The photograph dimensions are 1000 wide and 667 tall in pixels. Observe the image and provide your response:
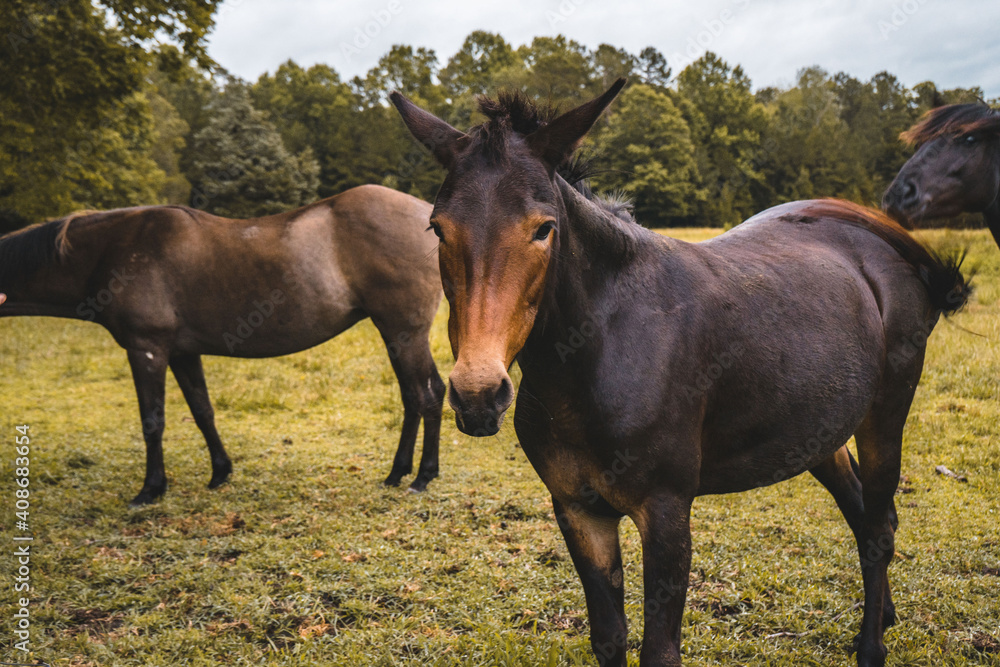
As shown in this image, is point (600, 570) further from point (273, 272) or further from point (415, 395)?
point (273, 272)

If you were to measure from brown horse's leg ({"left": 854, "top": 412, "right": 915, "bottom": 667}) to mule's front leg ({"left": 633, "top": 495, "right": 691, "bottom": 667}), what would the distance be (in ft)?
4.89

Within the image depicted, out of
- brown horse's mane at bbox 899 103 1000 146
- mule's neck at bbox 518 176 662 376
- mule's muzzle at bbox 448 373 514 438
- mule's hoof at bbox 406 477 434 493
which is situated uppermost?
brown horse's mane at bbox 899 103 1000 146

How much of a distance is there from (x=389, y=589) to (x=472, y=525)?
105 cm

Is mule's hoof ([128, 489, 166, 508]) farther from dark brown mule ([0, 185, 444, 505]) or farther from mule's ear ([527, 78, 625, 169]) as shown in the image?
mule's ear ([527, 78, 625, 169])

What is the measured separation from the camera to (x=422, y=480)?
5.28 meters

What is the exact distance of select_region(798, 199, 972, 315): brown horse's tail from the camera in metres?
2.96

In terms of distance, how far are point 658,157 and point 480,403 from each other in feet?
124

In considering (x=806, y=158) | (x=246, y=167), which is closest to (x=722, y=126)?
(x=806, y=158)

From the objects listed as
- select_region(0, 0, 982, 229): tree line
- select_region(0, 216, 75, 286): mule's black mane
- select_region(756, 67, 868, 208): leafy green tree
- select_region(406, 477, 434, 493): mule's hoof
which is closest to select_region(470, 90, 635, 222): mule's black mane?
select_region(406, 477, 434, 493): mule's hoof

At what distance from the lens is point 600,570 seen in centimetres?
224

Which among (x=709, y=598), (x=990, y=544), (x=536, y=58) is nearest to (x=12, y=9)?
(x=709, y=598)

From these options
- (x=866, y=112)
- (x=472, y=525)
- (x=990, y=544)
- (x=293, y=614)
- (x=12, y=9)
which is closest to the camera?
(x=293, y=614)

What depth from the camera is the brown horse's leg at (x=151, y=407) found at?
16.5 ft

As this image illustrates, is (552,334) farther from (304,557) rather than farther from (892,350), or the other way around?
(304,557)
